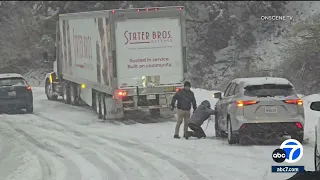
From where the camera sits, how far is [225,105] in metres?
15.8

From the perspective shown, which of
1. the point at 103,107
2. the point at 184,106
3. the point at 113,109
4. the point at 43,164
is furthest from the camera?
the point at 103,107

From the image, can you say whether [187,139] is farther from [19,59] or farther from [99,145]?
[19,59]

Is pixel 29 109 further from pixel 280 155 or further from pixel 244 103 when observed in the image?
pixel 280 155

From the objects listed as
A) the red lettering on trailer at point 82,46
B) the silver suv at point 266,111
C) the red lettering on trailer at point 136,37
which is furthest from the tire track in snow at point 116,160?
the red lettering on trailer at point 82,46

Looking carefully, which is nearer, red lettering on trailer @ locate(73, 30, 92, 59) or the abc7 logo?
the abc7 logo

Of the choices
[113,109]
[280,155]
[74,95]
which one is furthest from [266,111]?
[74,95]

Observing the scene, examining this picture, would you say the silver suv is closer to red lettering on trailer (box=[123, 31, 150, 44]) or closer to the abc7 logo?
the abc7 logo

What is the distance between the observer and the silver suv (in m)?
14.5

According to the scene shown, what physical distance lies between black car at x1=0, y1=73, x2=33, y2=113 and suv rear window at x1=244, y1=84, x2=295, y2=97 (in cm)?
1230

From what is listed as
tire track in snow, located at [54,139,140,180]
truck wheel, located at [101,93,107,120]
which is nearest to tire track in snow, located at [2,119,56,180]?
A: tire track in snow, located at [54,139,140,180]

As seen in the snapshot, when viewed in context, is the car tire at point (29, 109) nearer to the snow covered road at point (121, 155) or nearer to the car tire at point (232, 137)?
the snow covered road at point (121, 155)

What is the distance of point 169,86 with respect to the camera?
2067 centimetres

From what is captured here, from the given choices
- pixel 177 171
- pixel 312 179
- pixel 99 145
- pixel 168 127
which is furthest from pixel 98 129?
pixel 312 179

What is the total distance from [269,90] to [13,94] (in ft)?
41.9
